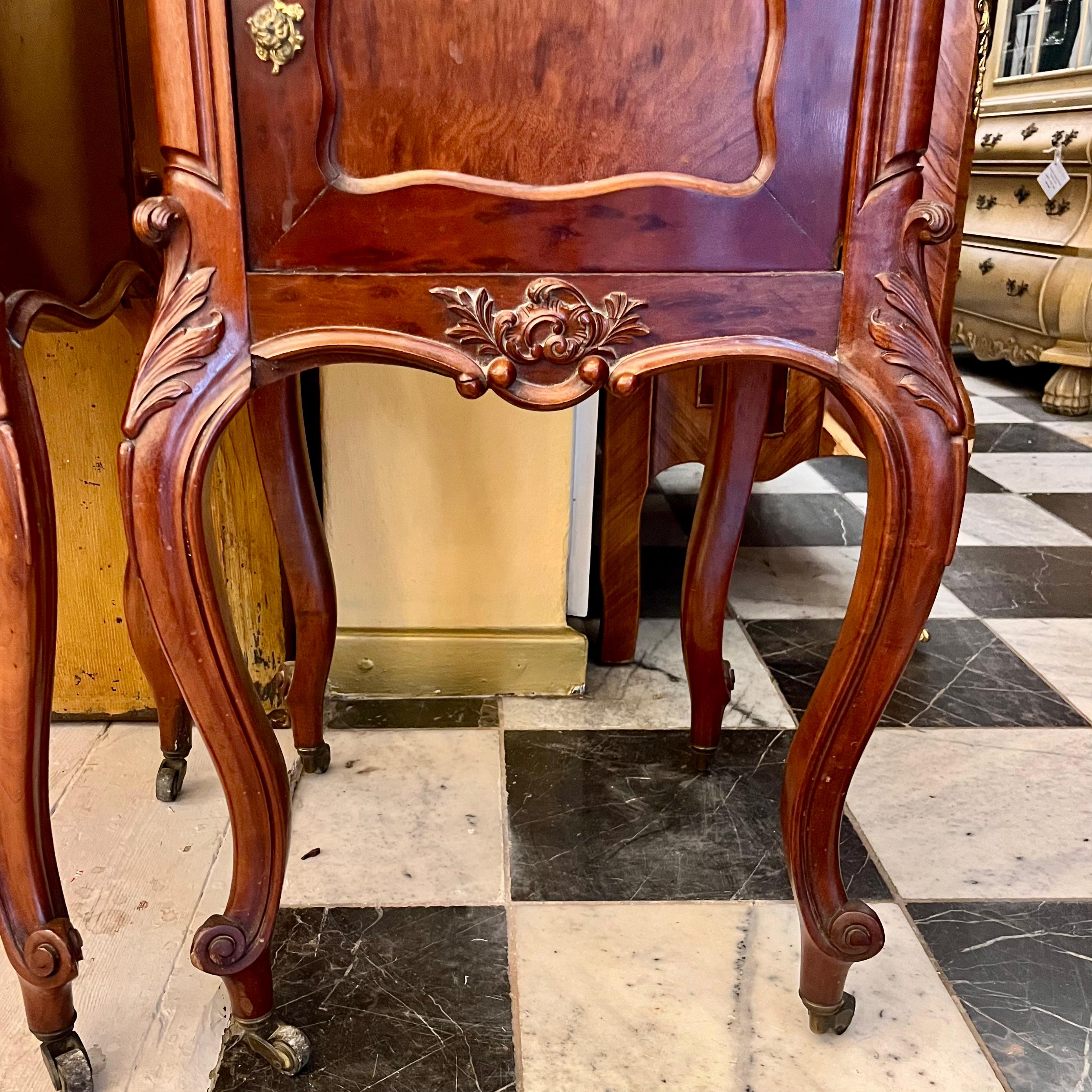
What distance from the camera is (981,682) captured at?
133 cm

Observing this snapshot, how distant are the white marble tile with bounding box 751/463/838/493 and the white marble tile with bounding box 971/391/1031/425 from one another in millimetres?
735

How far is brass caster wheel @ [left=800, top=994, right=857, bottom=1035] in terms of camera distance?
75cm

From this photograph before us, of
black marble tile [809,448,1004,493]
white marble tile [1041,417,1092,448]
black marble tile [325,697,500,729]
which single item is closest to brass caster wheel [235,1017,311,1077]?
black marble tile [325,697,500,729]

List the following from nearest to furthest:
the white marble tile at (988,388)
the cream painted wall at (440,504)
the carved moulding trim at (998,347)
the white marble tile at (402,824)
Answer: the white marble tile at (402,824) < the cream painted wall at (440,504) < the carved moulding trim at (998,347) < the white marble tile at (988,388)

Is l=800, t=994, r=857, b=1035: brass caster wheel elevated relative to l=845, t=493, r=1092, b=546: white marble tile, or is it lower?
elevated

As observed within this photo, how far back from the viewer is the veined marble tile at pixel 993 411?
2.82m

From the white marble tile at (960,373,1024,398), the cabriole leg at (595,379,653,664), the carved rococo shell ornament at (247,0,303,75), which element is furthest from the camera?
the white marble tile at (960,373,1024,398)

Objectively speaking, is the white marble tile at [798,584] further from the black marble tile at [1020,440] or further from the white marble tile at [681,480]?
the black marble tile at [1020,440]

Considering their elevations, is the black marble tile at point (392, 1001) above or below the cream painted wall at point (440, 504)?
below

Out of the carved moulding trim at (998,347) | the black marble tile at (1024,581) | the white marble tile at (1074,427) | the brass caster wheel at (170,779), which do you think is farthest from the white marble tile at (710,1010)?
the carved moulding trim at (998,347)

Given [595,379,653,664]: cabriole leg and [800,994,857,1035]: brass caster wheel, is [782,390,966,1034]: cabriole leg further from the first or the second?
[595,379,653,664]: cabriole leg

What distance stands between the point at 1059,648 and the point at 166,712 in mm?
1152

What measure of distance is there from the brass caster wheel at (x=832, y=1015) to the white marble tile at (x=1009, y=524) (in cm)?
118

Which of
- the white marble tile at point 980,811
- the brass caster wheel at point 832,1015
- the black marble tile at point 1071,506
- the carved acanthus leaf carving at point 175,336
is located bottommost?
the black marble tile at point 1071,506
